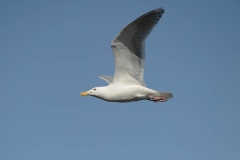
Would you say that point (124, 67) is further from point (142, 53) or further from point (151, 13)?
point (151, 13)

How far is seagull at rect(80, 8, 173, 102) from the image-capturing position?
→ 23750 mm

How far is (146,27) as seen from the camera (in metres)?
23.9

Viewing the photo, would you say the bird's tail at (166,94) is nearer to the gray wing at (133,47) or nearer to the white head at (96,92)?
the gray wing at (133,47)

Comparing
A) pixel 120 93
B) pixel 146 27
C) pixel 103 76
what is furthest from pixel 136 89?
pixel 103 76

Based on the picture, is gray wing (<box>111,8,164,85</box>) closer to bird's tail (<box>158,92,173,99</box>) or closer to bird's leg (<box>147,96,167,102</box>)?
bird's leg (<box>147,96,167,102</box>)

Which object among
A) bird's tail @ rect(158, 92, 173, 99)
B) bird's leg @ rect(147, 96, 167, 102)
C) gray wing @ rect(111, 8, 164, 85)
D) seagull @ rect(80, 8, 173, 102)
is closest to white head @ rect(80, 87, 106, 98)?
seagull @ rect(80, 8, 173, 102)

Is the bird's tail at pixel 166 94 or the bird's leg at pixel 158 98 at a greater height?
the bird's tail at pixel 166 94

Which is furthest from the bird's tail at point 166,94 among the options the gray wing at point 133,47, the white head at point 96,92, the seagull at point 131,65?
the white head at point 96,92

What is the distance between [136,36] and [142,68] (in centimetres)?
144

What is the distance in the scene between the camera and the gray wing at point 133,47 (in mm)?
23719

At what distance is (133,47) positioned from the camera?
24.1 meters

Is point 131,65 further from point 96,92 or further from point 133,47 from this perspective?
point 96,92

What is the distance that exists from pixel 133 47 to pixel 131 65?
0.81m

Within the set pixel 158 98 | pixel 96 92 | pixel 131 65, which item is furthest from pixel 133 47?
pixel 96 92
